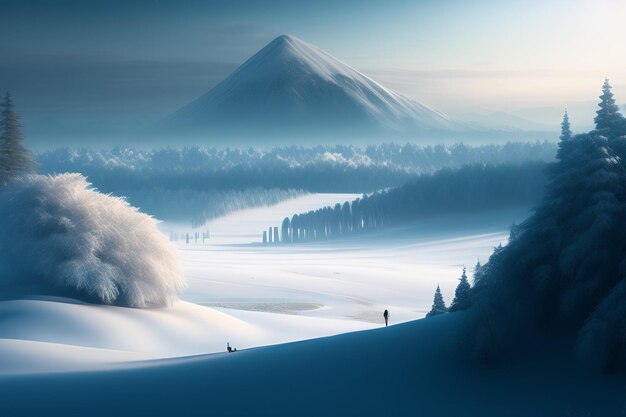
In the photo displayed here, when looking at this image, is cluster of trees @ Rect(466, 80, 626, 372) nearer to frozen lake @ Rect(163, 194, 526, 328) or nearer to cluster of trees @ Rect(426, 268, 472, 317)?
cluster of trees @ Rect(426, 268, 472, 317)

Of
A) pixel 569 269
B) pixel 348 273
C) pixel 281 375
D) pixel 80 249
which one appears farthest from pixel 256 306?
pixel 569 269

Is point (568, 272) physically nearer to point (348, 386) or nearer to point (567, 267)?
point (567, 267)

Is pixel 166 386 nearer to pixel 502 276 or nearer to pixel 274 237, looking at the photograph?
pixel 502 276

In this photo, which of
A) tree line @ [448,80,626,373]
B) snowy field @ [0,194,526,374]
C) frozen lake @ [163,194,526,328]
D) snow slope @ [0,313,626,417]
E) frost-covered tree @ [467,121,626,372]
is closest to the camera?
snow slope @ [0,313,626,417]

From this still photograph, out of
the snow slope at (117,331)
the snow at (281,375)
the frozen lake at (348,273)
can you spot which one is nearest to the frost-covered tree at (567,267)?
the snow at (281,375)

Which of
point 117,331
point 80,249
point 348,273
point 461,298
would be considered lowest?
point 348,273

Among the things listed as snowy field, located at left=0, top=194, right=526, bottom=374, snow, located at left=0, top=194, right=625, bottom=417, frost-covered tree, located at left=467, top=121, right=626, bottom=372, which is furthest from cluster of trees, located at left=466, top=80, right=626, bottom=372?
snowy field, located at left=0, top=194, right=526, bottom=374

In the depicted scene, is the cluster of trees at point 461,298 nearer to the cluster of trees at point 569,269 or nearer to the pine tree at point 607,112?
the cluster of trees at point 569,269

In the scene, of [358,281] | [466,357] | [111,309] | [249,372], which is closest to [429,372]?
[466,357]

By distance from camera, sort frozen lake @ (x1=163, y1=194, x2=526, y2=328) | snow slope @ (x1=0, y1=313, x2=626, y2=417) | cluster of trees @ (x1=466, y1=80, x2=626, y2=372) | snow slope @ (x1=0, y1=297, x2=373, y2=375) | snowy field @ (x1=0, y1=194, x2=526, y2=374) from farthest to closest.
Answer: frozen lake @ (x1=163, y1=194, x2=526, y2=328)
snowy field @ (x1=0, y1=194, x2=526, y2=374)
snow slope @ (x1=0, y1=297, x2=373, y2=375)
cluster of trees @ (x1=466, y1=80, x2=626, y2=372)
snow slope @ (x1=0, y1=313, x2=626, y2=417)
